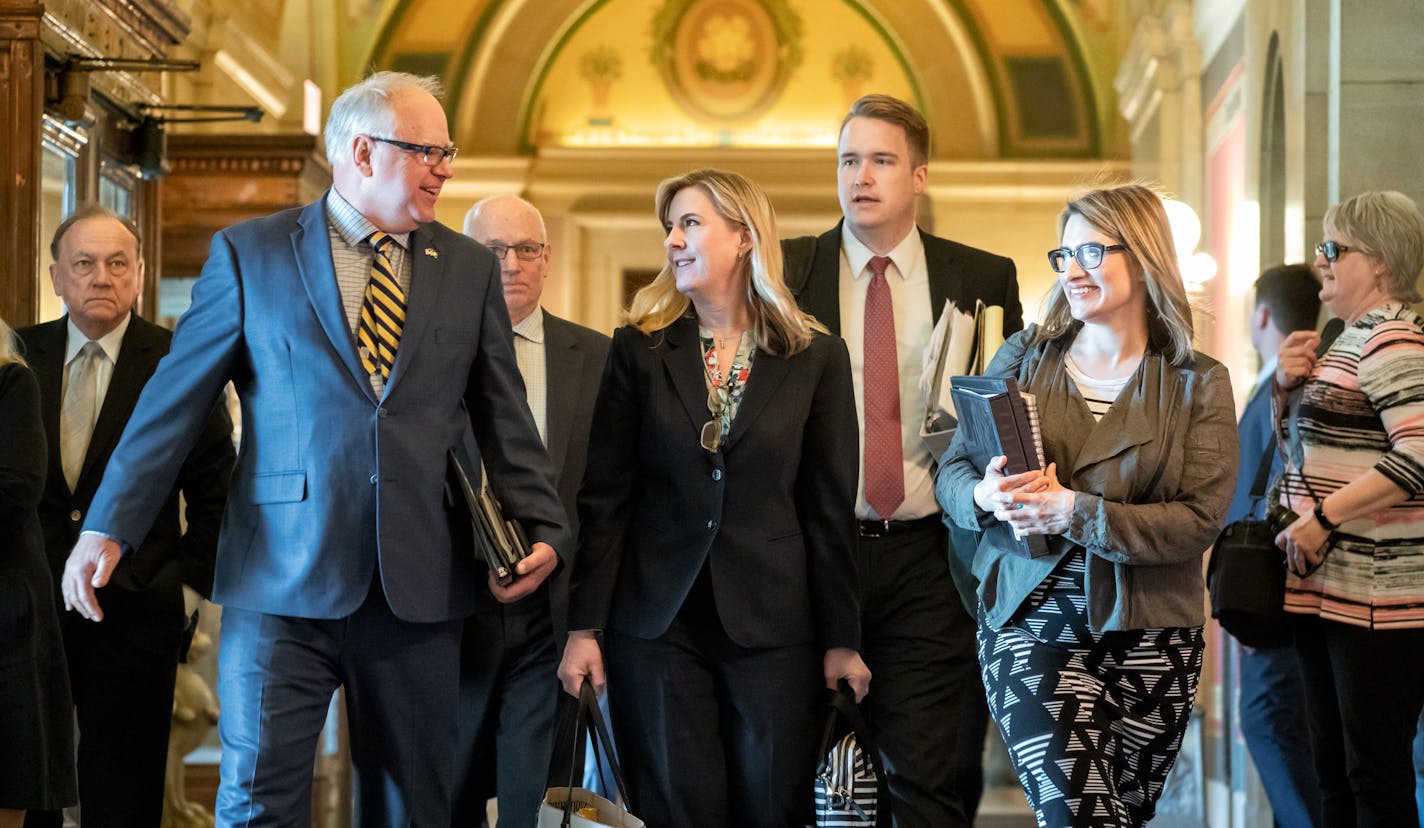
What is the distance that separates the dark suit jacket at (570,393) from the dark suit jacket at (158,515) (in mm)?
863

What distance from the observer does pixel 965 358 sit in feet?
14.2

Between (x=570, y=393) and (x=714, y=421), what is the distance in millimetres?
1098

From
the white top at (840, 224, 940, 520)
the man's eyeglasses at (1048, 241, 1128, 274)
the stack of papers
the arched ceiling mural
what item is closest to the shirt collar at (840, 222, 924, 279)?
the white top at (840, 224, 940, 520)

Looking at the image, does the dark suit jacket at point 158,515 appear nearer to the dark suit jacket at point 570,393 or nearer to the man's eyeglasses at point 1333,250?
the dark suit jacket at point 570,393

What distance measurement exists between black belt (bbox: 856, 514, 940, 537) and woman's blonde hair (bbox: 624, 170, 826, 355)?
20.0 inches

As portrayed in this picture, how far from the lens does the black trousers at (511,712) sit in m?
4.54

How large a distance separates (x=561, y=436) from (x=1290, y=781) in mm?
2399

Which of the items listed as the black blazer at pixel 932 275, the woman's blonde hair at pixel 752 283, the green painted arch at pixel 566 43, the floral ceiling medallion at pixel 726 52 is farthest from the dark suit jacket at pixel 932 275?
the floral ceiling medallion at pixel 726 52

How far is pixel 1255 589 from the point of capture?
4453 millimetres

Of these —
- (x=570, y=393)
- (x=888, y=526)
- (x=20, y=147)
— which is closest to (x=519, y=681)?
(x=570, y=393)

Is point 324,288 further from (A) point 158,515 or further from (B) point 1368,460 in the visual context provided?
(B) point 1368,460

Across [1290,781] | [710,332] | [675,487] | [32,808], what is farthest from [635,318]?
[1290,781]

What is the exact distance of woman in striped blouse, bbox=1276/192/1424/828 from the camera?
425 cm

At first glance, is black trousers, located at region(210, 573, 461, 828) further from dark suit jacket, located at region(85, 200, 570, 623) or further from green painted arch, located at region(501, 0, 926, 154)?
→ green painted arch, located at region(501, 0, 926, 154)
